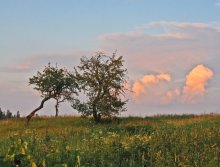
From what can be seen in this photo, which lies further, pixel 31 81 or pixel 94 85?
pixel 31 81

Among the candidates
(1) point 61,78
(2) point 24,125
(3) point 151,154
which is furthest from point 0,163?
(1) point 61,78

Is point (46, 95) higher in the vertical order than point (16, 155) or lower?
higher

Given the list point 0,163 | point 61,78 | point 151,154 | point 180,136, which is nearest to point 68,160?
point 151,154

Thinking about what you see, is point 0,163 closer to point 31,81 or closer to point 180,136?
point 180,136

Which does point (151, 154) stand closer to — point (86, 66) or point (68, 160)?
point (68, 160)

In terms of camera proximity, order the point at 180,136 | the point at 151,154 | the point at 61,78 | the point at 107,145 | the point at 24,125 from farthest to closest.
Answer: the point at 61,78
the point at 24,125
the point at 180,136
the point at 107,145
the point at 151,154

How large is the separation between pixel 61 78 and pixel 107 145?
3820 centimetres

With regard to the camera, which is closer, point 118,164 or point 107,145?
point 118,164

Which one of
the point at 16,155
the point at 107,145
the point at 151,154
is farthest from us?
the point at 107,145

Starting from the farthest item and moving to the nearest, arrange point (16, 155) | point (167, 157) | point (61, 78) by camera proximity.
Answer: point (61, 78) → point (167, 157) → point (16, 155)

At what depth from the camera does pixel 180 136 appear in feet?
66.5

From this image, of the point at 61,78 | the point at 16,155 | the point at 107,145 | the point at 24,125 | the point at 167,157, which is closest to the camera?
the point at 16,155

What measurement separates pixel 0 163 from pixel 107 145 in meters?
12.0

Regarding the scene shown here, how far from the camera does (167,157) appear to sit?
1552cm
